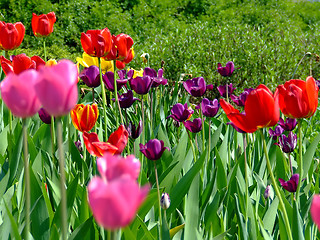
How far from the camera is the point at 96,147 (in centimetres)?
119

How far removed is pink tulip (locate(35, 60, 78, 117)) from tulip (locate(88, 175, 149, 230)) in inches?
5.3

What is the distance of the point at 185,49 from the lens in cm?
563

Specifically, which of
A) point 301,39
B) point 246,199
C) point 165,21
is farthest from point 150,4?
point 246,199

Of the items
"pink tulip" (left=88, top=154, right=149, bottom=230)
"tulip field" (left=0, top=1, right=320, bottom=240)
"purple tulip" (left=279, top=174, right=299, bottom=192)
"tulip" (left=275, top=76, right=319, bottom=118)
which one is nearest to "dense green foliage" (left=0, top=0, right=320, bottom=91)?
"tulip field" (left=0, top=1, right=320, bottom=240)

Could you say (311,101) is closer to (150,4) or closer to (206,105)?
(206,105)

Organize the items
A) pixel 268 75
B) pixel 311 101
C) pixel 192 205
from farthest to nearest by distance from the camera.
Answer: pixel 268 75
pixel 192 205
pixel 311 101

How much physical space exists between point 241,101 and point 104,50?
2.25ft

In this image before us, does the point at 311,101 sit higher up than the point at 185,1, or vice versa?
the point at 311,101

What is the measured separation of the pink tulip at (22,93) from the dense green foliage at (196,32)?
227 cm

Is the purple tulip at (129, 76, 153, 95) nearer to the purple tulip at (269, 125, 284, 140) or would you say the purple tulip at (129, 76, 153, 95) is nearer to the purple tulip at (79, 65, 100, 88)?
the purple tulip at (79, 65, 100, 88)

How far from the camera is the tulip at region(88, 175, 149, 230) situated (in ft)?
1.18

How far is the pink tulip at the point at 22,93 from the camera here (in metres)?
0.50

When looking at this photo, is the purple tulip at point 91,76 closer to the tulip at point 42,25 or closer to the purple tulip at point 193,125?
the purple tulip at point 193,125

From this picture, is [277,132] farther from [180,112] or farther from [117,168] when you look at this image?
[117,168]
